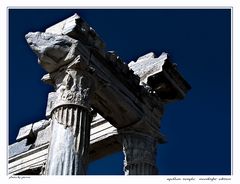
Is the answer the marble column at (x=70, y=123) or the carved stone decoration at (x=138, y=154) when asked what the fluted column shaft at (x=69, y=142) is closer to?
the marble column at (x=70, y=123)

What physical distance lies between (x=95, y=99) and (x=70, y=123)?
2.42 metres

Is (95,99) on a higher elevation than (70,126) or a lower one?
higher

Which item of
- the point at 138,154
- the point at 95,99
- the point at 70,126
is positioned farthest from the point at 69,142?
the point at 138,154

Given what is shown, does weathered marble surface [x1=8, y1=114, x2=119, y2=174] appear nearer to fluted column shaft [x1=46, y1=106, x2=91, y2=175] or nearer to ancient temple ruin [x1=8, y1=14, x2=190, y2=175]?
ancient temple ruin [x1=8, y1=14, x2=190, y2=175]

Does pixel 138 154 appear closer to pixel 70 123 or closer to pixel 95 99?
pixel 95 99

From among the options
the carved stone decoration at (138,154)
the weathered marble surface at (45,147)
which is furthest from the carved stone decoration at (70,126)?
the weathered marble surface at (45,147)

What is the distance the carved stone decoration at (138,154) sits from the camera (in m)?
17.6

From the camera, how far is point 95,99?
16.9m

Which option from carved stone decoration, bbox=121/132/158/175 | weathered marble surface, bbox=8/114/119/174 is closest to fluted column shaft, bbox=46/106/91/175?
carved stone decoration, bbox=121/132/158/175

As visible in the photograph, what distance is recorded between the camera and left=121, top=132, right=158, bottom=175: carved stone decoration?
17578 mm

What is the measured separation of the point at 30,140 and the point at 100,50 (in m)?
8.40

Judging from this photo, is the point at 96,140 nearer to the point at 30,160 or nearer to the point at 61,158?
the point at 30,160

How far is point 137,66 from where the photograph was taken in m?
20.1
